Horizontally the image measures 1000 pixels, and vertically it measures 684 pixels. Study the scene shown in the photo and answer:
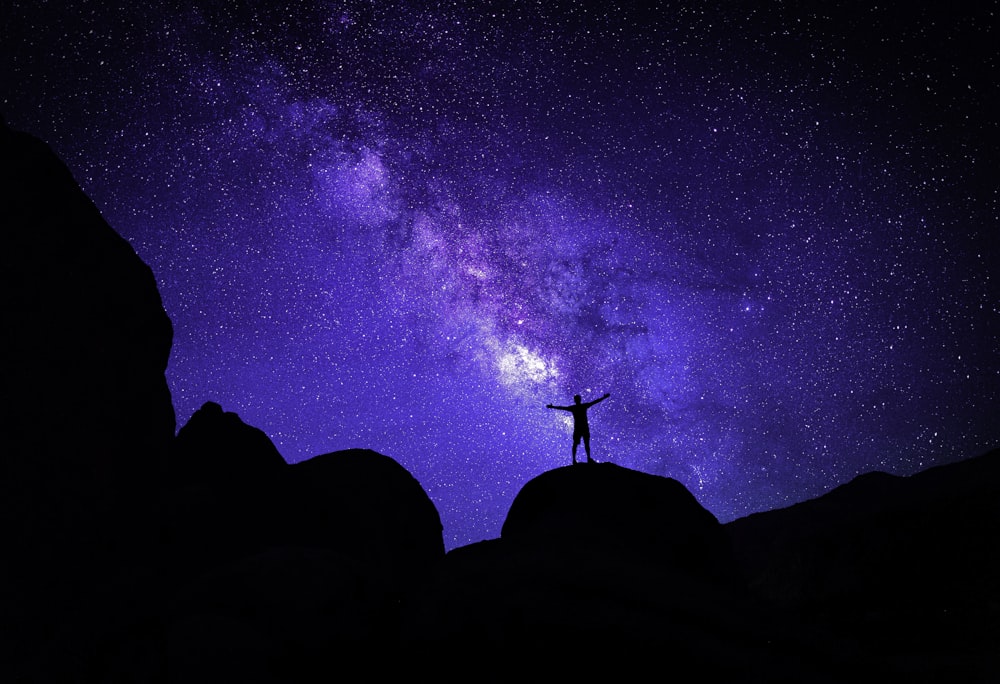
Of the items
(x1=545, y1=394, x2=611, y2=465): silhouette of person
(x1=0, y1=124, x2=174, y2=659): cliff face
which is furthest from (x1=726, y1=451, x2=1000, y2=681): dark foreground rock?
(x1=0, y1=124, x2=174, y2=659): cliff face

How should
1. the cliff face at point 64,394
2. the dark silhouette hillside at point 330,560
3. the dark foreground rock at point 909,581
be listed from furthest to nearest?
the cliff face at point 64,394 < the dark foreground rock at point 909,581 < the dark silhouette hillside at point 330,560

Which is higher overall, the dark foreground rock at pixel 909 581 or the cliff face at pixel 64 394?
the cliff face at pixel 64 394

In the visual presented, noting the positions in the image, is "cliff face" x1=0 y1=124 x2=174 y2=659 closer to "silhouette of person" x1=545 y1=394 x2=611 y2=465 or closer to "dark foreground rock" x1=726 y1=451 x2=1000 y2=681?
"silhouette of person" x1=545 y1=394 x2=611 y2=465

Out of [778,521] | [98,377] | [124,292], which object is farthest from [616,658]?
[778,521]

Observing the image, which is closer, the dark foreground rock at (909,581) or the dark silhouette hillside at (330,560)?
the dark silhouette hillside at (330,560)

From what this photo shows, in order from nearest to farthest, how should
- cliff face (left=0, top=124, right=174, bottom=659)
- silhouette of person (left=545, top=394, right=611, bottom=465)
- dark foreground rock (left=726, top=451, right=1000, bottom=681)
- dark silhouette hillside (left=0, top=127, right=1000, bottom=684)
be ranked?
dark silhouette hillside (left=0, top=127, right=1000, bottom=684)
dark foreground rock (left=726, top=451, right=1000, bottom=681)
cliff face (left=0, top=124, right=174, bottom=659)
silhouette of person (left=545, top=394, right=611, bottom=465)

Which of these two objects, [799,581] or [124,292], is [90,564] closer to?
[124,292]

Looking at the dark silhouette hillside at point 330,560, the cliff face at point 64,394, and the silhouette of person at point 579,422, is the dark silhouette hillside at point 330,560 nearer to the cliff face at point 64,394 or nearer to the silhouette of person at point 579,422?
the cliff face at point 64,394

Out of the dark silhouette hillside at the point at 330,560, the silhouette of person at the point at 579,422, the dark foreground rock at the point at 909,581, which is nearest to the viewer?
the dark silhouette hillside at the point at 330,560

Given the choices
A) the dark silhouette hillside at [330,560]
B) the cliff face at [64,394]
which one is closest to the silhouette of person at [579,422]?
the dark silhouette hillside at [330,560]

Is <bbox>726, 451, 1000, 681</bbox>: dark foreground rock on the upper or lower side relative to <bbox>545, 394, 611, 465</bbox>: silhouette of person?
lower

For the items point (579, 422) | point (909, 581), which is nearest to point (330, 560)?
point (579, 422)

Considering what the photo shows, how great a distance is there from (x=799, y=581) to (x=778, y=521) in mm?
15752

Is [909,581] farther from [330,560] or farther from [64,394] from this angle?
[64,394]
